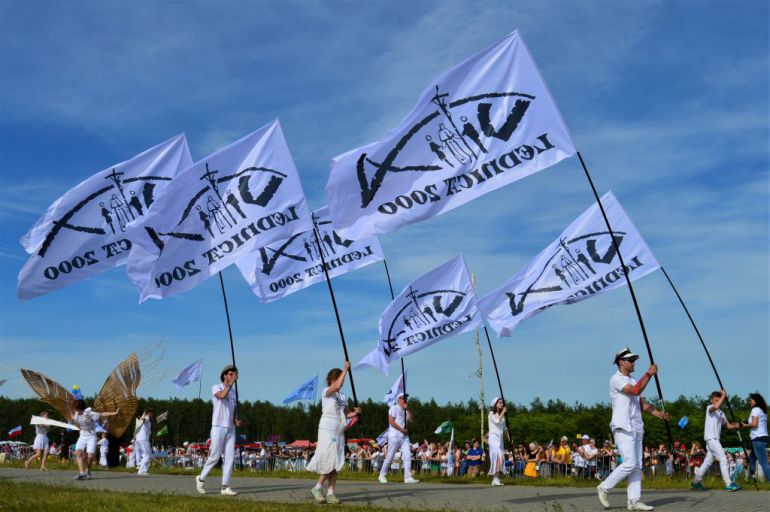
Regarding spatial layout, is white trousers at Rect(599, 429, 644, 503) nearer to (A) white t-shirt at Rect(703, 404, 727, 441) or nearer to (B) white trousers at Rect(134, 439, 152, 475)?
(A) white t-shirt at Rect(703, 404, 727, 441)

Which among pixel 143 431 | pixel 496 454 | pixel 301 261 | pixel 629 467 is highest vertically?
pixel 301 261

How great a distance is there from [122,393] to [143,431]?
3072 millimetres

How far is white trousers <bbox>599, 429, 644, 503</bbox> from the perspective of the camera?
12188 mm

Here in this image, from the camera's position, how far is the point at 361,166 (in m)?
14.6

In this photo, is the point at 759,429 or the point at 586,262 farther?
the point at 586,262

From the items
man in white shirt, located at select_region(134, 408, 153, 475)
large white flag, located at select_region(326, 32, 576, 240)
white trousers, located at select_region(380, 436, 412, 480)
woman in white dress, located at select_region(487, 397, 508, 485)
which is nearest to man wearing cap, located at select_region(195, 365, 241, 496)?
large white flag, located at select_region(326, 32, 576, 240)

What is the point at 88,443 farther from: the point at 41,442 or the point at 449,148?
the point at 449,148

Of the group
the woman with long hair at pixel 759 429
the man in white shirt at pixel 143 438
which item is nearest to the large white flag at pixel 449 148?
the woman with long hair at pixel 759 429

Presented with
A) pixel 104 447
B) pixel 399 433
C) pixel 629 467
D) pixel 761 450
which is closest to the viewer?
pixel 629 467

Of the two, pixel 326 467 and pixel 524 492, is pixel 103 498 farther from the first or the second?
pixel 524 492

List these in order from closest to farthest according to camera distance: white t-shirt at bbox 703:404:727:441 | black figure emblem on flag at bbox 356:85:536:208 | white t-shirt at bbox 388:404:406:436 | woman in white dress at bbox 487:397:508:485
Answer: black figure emblem on flag at bbox 356:85:536:208 → white t-shirt at bbox 703:404:727:441 → woman in white dress at bbox 487:397:508:485 → white t-shirt at bbox 388:404:406:436

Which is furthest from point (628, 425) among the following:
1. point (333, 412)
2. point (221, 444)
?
point (221, 444)

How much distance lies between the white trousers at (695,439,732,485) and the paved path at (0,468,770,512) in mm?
983

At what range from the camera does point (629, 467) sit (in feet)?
40.1
